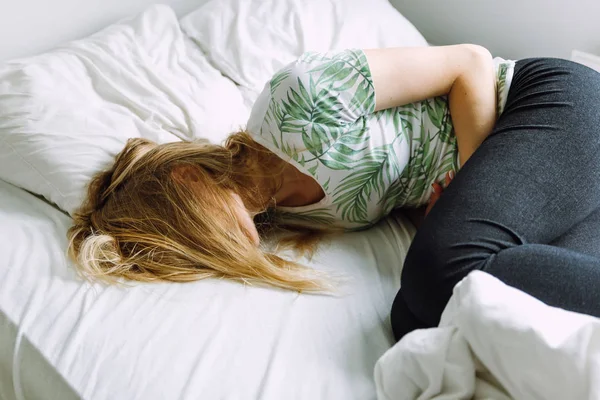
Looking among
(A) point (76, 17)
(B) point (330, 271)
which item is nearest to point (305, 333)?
(B) point (330, 271)

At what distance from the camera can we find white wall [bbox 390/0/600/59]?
162 centimetres

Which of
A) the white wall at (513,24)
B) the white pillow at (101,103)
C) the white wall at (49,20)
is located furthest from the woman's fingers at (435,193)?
the white wall at (49,20)

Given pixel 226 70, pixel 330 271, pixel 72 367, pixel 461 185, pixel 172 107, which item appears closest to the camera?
pixel 72 367

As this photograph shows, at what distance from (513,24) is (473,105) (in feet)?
2.34

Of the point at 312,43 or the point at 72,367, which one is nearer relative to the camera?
the point at 72,367

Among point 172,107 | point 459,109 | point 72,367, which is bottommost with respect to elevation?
point 72,367

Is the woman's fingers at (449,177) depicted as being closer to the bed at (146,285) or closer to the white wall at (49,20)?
the bed at (146,285)

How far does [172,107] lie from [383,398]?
751 mm

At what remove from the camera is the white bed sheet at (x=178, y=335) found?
84cm

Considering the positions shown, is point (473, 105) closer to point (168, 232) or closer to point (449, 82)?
point (449, 82)

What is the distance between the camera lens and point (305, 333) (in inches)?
36.5

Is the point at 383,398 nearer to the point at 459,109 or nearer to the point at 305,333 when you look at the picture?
the point at 305,333

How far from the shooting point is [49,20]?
1.46 meters

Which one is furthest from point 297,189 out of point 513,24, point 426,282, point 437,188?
point 513,24
